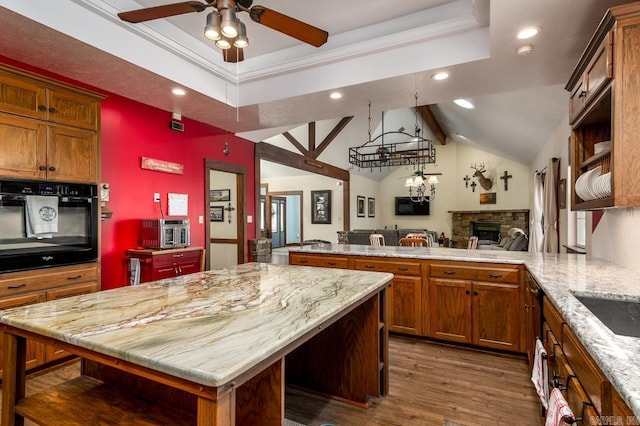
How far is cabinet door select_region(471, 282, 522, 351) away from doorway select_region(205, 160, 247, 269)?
148 inches

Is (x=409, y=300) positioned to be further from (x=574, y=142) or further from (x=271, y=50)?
(x=271, y=50)

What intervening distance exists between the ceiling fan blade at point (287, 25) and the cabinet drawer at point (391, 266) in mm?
2071

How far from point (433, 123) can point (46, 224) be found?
9.09 meters

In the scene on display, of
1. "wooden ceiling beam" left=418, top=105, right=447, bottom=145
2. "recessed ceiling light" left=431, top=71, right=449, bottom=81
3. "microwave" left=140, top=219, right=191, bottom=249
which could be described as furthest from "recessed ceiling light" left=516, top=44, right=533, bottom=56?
"wooden ceiling beam" left=418, top=105, right=447, bottom=145

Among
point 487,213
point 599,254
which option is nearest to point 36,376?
point 599,254

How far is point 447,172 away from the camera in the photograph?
11.3m

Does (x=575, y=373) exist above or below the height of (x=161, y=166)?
below

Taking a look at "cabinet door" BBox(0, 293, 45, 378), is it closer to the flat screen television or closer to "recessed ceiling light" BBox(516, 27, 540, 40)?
"recessed ceiling light" BBox(516, 27, 540, 40)

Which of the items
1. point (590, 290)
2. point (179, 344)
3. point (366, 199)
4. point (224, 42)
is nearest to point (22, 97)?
point (224, 42)

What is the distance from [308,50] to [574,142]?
2439 mm

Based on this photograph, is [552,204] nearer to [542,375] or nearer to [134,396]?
[542,375]

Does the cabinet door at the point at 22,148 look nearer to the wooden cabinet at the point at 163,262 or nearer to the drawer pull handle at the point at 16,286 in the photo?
A: the drawer pull handle at the point at 16,286

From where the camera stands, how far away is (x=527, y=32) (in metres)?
2.31

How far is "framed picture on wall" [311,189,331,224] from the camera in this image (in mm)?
10219
